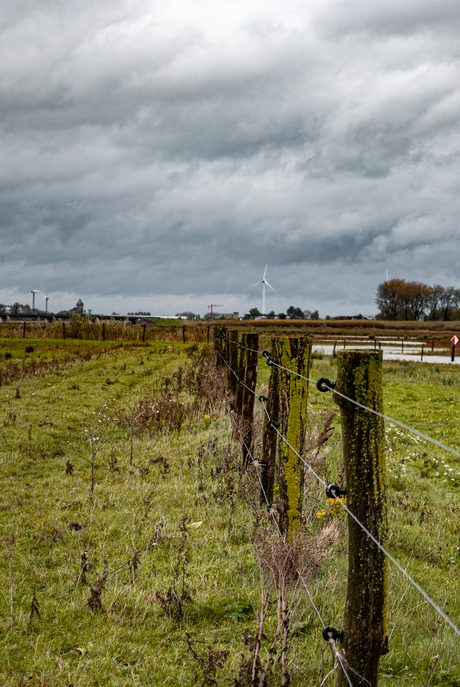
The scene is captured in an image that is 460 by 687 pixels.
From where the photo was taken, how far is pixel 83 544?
4.33 m

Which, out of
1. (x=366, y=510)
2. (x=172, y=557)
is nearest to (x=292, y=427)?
(x=172, y=557)

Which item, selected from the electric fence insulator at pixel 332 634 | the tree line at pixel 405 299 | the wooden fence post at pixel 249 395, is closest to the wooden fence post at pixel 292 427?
the electric fence insulator at pixel 332 634

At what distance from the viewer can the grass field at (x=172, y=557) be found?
2.82 metres

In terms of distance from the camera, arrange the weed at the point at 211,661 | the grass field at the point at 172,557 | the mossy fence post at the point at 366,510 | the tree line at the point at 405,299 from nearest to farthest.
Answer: the mossy fence post at the point at 366,510 < the weed at the point at 211,661 < the grass field at the point at 172,557 < the tree line at the point at 405,299

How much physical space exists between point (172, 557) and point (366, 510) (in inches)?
91.6

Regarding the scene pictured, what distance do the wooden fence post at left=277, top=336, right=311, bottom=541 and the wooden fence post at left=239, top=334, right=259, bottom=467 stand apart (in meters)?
2.32

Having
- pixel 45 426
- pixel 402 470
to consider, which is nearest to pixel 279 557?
pixel 402 470

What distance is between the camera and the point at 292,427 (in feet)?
13.0

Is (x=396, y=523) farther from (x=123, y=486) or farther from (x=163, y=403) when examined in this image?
(x=163, y=403)

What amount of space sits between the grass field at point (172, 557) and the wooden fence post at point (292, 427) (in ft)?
0.63

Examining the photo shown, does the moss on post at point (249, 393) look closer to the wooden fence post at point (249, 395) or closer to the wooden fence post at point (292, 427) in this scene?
the wooden fence post at point (249, 395)

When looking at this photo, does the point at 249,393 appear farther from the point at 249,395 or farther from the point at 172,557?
the point at 172,557

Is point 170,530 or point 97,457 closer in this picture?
point 170,530

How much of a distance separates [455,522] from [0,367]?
1528 centimetres
